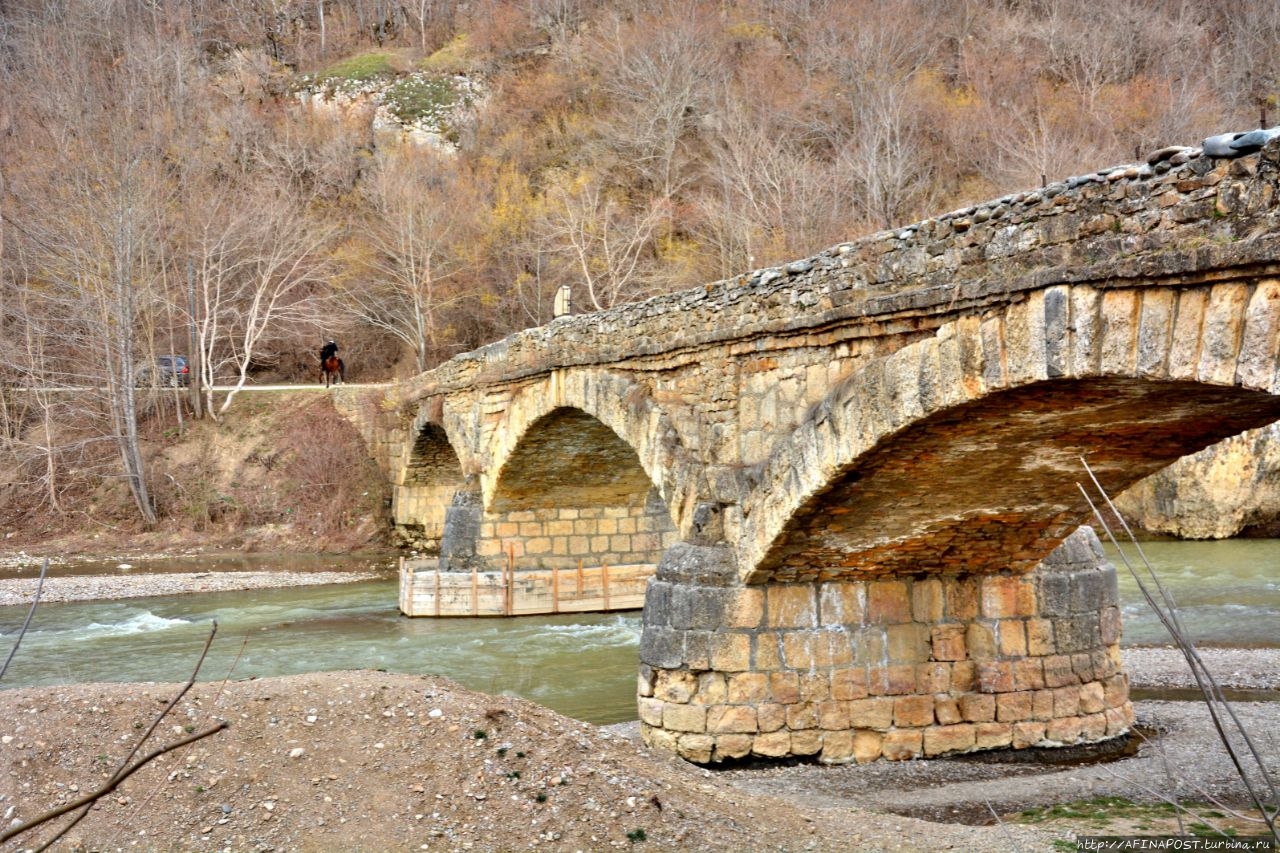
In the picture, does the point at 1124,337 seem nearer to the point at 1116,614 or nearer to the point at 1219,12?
the point at 1116,614

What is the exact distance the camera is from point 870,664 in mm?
9648

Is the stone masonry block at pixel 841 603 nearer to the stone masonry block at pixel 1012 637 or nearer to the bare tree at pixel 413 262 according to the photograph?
the stone masonry block at pixel 1012 637

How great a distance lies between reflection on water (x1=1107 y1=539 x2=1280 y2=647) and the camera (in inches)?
615

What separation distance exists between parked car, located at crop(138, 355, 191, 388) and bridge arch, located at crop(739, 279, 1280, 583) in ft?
81.7

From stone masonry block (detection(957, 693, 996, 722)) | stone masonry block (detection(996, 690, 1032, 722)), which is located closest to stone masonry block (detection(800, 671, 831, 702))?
stone masonry block (detection(957, 693, 996, 722))

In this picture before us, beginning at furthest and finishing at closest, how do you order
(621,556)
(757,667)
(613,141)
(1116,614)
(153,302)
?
Answer: 1. (613,141)
2. (153,302)
3. (621,556)
4. (1116,614)
5. (757,667)

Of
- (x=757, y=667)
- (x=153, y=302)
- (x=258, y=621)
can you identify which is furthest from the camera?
(x=153, y=302)

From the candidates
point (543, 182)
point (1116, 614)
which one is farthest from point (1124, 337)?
point (543, 182)

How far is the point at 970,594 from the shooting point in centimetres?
992

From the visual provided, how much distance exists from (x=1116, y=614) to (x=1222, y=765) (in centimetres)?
153

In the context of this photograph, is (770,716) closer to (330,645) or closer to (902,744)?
(902,744)

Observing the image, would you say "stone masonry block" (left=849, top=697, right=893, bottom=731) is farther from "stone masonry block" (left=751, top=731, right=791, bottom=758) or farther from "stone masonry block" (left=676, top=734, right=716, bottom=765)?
"stone masonry block" (left=676, top=734, right=716, bottom=765)

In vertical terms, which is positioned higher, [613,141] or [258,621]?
[613,141]

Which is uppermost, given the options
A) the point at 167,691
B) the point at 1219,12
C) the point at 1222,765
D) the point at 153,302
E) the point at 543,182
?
the point at 1219,12
